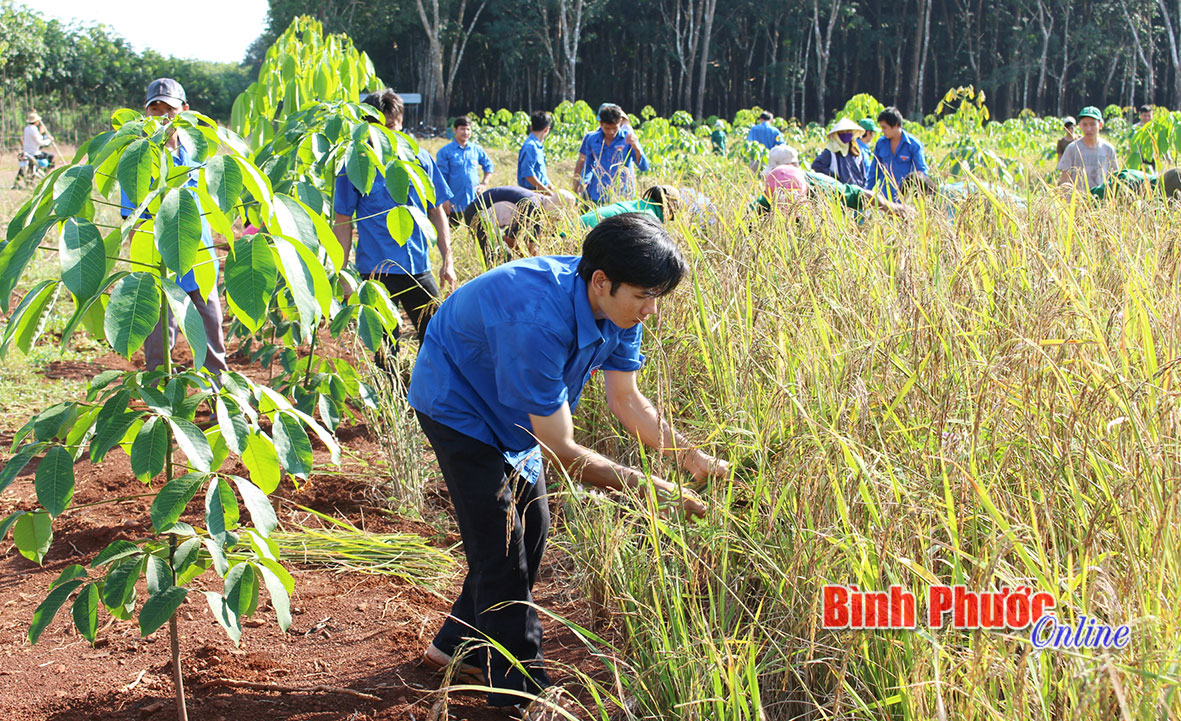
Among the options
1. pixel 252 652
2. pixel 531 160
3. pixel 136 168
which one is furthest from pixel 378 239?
pixel 531 160

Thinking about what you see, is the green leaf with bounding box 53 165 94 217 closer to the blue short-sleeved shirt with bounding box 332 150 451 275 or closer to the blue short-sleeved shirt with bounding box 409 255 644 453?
the blue short-sleeved shirt with bounding box 409 255 644 453

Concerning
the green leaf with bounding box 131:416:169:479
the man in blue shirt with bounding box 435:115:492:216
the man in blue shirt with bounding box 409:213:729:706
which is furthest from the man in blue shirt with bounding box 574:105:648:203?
the green leaf with bounding box 131:416:169:479

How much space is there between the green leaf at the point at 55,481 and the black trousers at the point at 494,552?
71 cm

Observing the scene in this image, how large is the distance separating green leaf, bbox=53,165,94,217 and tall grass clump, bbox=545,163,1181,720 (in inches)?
38.3

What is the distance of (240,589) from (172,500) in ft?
0.61

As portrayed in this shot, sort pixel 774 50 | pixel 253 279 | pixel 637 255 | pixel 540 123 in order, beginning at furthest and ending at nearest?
1. pixel 774 50
2. pixel 540 123
3. pixel 637 255
4. pixel 253 279

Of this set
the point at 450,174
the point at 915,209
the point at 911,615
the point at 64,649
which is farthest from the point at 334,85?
the point at 911,615

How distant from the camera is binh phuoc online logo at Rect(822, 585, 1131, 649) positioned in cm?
127

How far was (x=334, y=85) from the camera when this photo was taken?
17.1 feet

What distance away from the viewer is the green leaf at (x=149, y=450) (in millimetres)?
1432

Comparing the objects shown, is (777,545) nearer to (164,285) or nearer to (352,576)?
(164,285)

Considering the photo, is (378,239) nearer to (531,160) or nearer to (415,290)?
(415,290)

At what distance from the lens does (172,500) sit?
148cm

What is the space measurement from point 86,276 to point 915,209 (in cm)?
280
